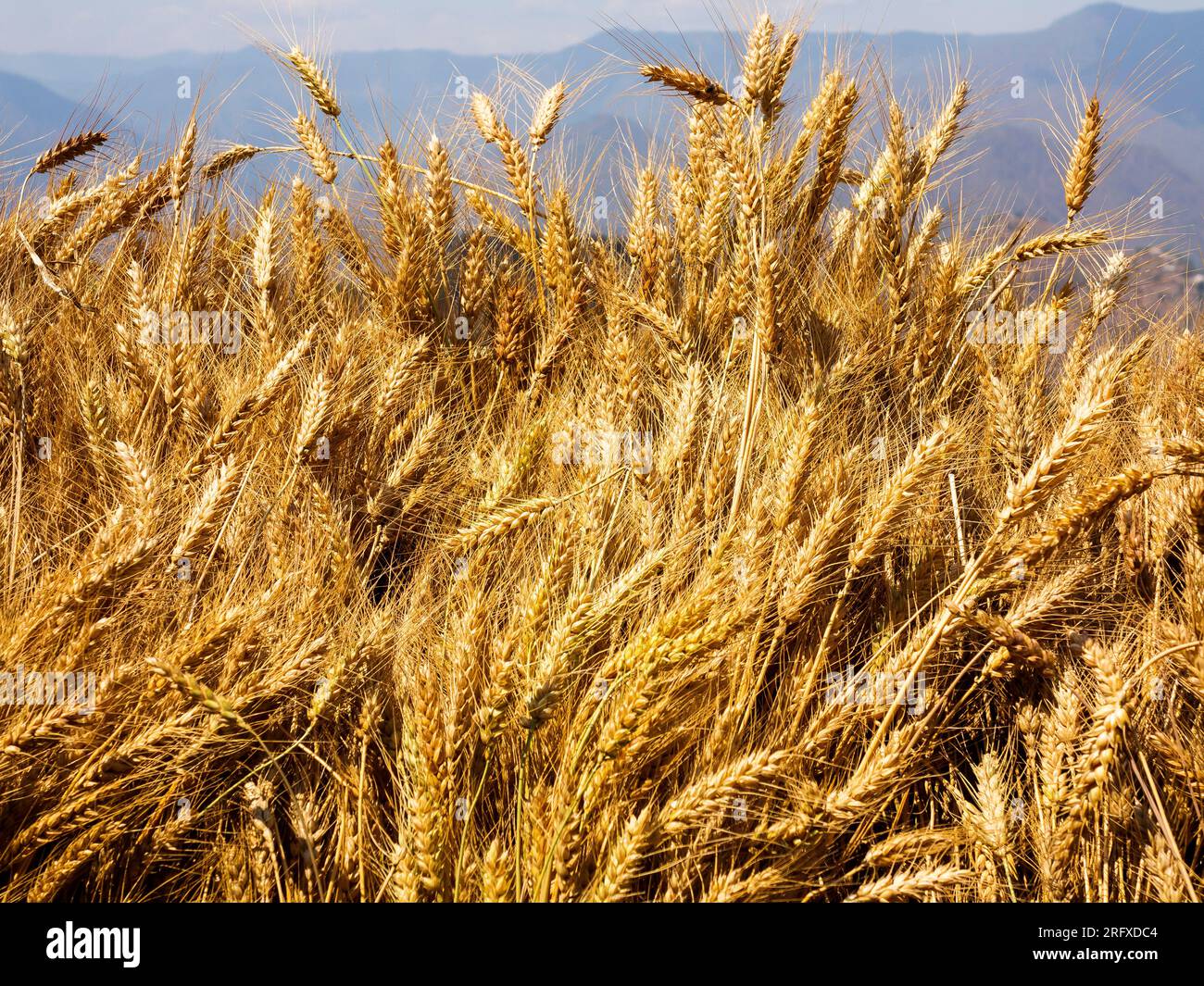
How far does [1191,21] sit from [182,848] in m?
234

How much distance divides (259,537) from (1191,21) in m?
233

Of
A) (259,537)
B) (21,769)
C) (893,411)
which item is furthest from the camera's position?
(893,411)

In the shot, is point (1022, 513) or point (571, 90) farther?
point (571, 90)

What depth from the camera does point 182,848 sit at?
168cm

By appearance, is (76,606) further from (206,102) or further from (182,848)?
(206,102)

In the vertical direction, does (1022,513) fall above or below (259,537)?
below

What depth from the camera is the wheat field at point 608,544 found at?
152 cm

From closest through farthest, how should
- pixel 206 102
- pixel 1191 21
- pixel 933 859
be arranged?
pixel 933 859, pixel 206 102, pixel 1191 21

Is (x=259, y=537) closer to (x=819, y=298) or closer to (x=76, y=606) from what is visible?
(x=76, y=606)

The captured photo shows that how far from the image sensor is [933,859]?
1658mm

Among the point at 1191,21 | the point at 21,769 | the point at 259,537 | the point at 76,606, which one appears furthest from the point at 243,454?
the point at 1191,21

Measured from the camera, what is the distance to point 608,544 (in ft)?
6.64

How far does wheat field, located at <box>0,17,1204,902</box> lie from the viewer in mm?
1519
